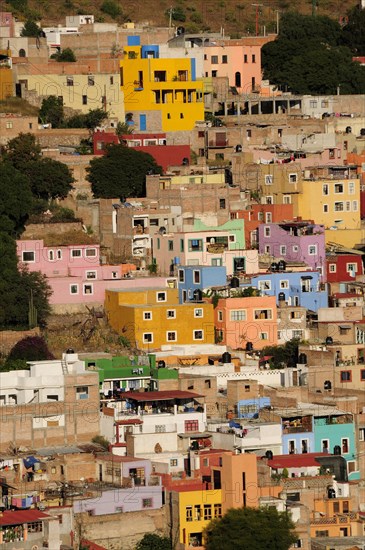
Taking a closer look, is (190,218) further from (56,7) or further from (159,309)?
(56,7)

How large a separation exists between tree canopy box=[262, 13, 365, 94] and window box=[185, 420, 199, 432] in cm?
2629

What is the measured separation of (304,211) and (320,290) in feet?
17.0

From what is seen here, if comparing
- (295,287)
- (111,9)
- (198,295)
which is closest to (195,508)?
(198,295)

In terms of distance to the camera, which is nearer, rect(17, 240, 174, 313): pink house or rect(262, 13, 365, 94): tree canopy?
rect(17, 240, 174, 313): pink house

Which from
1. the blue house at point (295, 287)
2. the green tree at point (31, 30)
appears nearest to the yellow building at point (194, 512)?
the blue house at point (295, 287)

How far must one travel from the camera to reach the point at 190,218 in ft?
228

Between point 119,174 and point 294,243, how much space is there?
469 cm

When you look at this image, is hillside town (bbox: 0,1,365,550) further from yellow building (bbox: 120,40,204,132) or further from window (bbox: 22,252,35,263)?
window (bbox: 22,252,35,263)

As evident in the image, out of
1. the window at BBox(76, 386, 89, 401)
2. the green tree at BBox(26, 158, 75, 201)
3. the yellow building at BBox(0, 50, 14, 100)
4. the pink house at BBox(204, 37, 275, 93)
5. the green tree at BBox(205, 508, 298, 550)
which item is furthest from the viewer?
the pink house at BBox(204, 37, 275, 93)

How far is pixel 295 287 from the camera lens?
221ft

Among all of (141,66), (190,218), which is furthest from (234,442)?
(141,66)

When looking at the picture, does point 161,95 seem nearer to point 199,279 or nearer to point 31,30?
point 31,30

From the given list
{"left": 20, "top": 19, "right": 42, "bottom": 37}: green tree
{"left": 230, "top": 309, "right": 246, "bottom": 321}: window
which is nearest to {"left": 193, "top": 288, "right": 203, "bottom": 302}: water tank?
{"left": 230, "top": 309, "right": 246, "bottom": 321}: window

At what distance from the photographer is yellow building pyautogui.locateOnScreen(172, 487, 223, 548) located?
2105 inches
